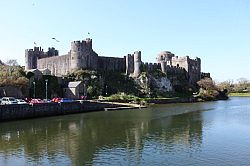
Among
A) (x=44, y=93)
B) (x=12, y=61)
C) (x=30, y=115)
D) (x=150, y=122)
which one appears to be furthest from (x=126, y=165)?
(x=12, y=61)

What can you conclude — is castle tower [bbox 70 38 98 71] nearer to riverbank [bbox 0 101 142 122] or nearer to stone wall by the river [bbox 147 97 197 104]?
stone wall by the river [bbox 147 97 197 104]

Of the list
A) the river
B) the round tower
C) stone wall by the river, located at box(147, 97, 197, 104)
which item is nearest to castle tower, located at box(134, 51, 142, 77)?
stone wall by the river, located at box(147, 97, 197, 104)

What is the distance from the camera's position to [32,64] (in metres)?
97.9

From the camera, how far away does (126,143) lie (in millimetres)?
27734

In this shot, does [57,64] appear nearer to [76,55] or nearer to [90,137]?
[76,55]

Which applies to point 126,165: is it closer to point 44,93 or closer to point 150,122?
point 150,122

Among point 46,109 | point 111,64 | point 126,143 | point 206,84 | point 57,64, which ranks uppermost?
point 111,64

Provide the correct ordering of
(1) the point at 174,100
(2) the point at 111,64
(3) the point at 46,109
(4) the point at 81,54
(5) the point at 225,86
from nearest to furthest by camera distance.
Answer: (3) the point at 46,109
(1) the point at 174,100
(4) the point at 81,54
(2) the point at 111,64
(5) the point at 225,86

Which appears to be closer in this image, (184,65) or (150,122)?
(150,122)

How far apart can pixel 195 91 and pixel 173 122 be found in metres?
62.9

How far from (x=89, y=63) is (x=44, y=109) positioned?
3953 cm

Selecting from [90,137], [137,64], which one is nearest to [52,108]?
[90,137]

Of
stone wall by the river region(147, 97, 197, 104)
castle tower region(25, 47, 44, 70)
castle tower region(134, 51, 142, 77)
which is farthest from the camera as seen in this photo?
castle tower region(25, 47, 44, 70)

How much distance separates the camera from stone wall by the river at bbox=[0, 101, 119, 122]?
4393 centimetres
